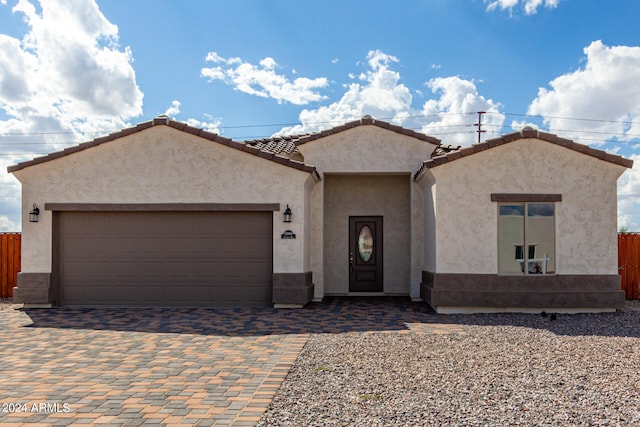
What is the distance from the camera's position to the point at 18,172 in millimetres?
13383

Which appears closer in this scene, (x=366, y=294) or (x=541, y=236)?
(x=541, y=236)

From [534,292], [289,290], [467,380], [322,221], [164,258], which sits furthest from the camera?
[322,221]

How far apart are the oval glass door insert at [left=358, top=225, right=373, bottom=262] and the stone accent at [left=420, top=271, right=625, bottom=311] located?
393 cm

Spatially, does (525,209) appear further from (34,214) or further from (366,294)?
(34,214)

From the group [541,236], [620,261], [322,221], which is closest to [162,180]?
[322,221]

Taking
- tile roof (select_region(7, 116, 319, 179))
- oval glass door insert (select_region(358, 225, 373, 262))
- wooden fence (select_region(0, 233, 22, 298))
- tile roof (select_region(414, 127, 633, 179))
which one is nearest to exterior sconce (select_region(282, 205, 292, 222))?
tile roof (select_region(7, 116, 319, 179))

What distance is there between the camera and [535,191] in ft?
40.3

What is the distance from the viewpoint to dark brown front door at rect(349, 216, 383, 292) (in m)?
15.9

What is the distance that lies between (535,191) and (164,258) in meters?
9.27

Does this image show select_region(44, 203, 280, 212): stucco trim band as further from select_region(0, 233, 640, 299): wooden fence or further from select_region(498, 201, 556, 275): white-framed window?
select_region(498, 201, 556, 275): white-framed window

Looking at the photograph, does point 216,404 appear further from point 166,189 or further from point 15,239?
point 15,239

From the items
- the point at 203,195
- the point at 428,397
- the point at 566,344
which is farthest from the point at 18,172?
the point at 566,344

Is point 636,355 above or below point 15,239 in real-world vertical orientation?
below

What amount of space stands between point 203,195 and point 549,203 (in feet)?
27.6
